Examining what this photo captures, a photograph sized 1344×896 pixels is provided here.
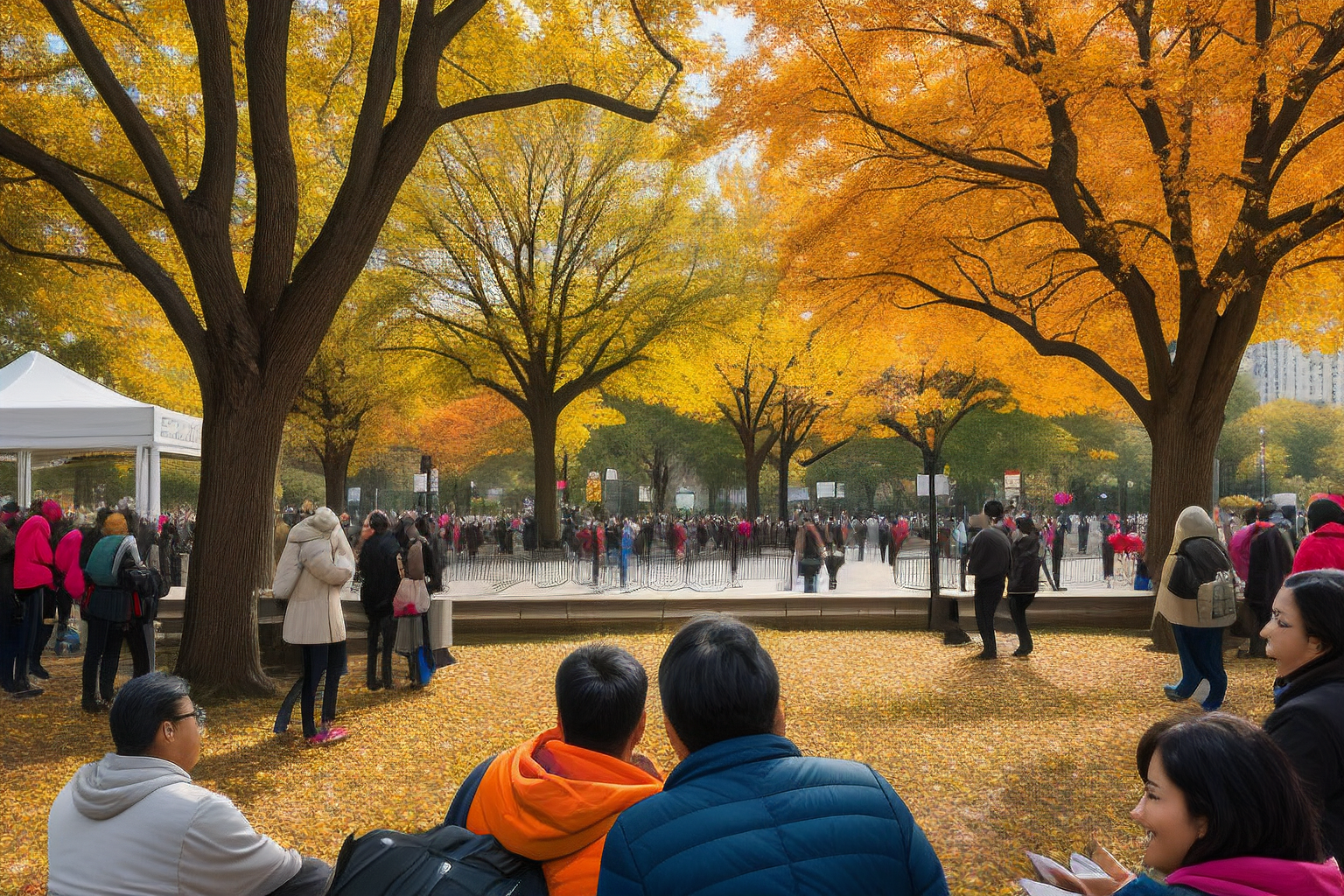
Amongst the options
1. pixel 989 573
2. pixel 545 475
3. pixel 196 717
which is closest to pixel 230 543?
pixel 196 717

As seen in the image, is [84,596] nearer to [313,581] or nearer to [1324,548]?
[313,581]

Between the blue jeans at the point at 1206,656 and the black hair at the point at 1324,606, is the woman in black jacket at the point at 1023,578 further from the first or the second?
the black hair at the point at 1324,606

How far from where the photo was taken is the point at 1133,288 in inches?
503

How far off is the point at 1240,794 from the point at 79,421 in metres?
16.9

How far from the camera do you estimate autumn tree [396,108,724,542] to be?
25875mm

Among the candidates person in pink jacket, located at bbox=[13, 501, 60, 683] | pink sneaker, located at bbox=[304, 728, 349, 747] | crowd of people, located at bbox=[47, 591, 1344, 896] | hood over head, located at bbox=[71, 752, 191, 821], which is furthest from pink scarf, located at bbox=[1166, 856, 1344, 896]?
person in pink jacket, located at bbox=[13, 501, 60, 683]

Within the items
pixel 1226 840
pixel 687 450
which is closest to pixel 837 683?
pixel 1226 840

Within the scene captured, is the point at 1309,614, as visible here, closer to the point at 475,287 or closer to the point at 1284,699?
the point at 1284,699

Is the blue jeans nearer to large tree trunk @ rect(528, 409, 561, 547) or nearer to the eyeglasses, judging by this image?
the eyeglasses

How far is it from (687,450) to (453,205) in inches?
1157

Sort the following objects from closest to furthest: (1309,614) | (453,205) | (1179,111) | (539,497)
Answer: (1309,614) → (1179,111) → (453,205) → (539,497)

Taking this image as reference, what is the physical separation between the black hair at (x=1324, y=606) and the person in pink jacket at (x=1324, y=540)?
5.11 meters

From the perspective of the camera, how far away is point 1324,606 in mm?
2762

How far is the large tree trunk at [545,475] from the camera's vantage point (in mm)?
28203
